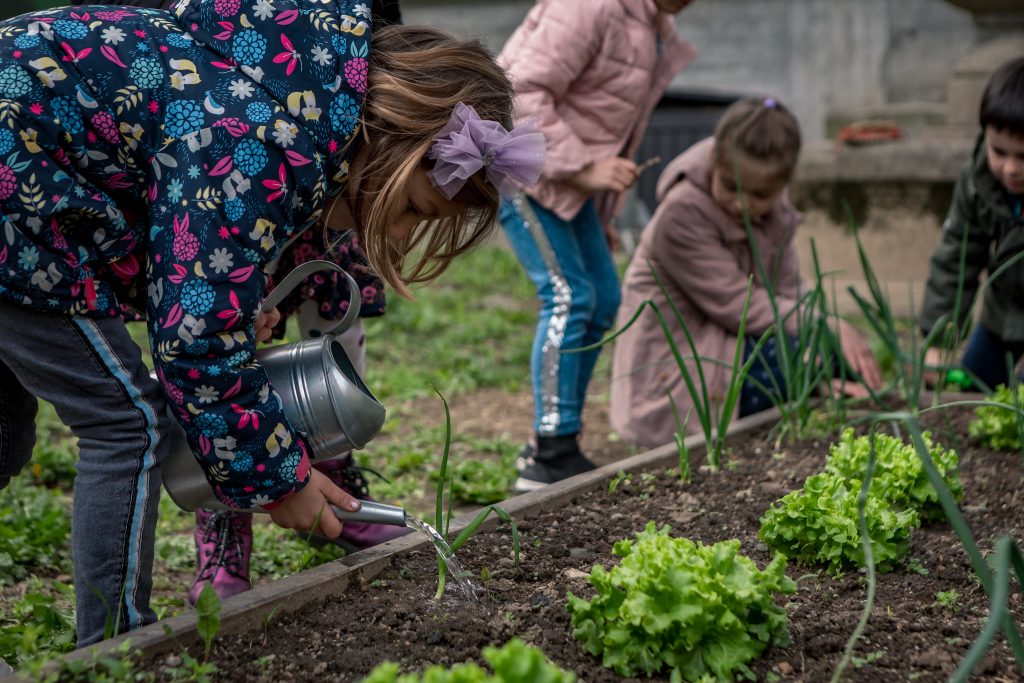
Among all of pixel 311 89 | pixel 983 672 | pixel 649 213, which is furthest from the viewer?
pixel 649 213

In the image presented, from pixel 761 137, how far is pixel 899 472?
150 cm

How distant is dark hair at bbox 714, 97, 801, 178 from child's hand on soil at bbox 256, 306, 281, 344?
1684 mm

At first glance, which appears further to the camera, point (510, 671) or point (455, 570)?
point (455, 570)

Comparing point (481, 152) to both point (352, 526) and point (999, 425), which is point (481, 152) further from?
point (999, 425)

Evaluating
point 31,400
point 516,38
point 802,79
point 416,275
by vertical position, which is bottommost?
point 802,79

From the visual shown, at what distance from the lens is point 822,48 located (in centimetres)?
879

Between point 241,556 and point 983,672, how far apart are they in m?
1.41

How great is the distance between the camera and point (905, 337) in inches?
202

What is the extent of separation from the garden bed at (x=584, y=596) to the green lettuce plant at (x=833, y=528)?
0.12 feet

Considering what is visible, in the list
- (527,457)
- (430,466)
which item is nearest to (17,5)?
(430,466)

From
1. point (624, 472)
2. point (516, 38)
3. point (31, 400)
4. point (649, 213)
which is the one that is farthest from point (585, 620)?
point (649, 213)

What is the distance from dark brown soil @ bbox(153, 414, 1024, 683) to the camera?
1545 millimetres

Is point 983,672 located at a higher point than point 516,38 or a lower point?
lower

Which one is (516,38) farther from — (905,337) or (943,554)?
(905,337)
